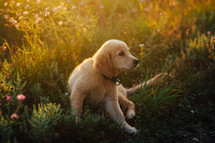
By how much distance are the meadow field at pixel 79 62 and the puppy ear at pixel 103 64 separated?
0.57m

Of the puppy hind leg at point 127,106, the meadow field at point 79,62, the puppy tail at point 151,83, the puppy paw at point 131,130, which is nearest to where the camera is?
the meadow field at point 79,62

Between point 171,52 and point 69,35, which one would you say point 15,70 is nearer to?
point 69,35

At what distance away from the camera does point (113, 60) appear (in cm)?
296

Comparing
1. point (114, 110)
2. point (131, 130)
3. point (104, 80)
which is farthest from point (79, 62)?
point (131, 130)

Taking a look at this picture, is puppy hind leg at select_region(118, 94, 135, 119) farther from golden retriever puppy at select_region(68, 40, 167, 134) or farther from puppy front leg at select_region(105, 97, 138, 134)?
puppy front leg at select_region(105, 97, 138, 134)

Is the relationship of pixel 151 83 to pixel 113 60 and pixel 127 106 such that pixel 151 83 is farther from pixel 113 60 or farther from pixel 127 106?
pixel 113 60

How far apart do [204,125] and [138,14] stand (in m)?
4.53

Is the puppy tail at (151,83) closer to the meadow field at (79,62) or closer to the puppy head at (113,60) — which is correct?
the meadow field at (79,62)

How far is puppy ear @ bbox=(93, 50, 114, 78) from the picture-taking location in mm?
2826

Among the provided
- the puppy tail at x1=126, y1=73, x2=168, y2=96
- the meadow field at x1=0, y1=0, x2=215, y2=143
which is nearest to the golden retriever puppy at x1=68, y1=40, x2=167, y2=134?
the meadow field at x1=0, y1=0, x2=215, y2=143

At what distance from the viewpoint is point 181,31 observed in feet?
18.0

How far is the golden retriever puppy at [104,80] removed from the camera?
2.83m

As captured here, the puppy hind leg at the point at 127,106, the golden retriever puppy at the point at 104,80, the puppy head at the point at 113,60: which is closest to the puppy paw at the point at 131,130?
the golden retriever puppy at the point at 104,80

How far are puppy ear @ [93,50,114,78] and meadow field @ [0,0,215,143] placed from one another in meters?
0.57
